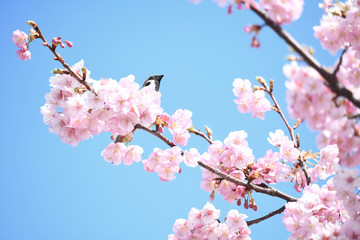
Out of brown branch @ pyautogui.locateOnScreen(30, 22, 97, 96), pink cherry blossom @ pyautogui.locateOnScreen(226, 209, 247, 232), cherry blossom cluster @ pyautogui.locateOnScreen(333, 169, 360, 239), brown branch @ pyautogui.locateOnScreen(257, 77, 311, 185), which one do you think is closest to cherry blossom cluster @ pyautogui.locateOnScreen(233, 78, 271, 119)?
brown branch @ pyautogui.locateOnScreen(257, 77, 311, 185)

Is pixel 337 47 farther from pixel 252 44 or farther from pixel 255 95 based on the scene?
pixel 252 44

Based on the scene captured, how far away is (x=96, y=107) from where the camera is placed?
9.23 ft

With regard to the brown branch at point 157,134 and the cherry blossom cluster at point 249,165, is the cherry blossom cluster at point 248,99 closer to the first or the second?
the cherry blossom cluster at point 249,165

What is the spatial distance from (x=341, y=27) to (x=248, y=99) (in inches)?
39.9

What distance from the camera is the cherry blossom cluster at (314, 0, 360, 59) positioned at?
100 inches

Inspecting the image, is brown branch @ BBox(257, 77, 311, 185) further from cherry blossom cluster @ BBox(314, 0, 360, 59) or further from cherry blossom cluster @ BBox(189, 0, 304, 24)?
cherry blossom cluster @ BBox(189, 0, 304, 24)

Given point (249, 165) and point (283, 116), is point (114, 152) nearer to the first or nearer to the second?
point (249, 165)

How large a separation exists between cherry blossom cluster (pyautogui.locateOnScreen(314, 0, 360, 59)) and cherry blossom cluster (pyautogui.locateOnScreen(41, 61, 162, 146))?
4.99 ft

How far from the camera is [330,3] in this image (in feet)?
9.65

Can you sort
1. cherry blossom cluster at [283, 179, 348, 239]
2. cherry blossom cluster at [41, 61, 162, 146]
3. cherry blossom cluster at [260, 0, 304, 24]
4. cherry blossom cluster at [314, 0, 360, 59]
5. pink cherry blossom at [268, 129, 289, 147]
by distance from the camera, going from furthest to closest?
pink cherry blossom at [268, 129, 289, 147] < cherry blossom cluster at [283, 179, 348, 239] < cherry blossom cluster at [41, 61, 162, 146] < cherry blossom cluster at [314, 0, 360, 59] < cherry blossom cluster at [260, 0, 304, 24]

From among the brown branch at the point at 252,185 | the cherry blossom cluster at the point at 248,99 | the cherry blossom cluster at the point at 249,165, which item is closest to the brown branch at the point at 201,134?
the cherry blossom cluster at the point at 249,165

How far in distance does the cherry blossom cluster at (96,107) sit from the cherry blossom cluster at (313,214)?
66.6 inches

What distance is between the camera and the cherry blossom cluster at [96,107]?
2820 millimetres

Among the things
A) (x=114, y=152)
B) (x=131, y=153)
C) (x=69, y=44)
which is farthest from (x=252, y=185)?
(x=69, y=44)
